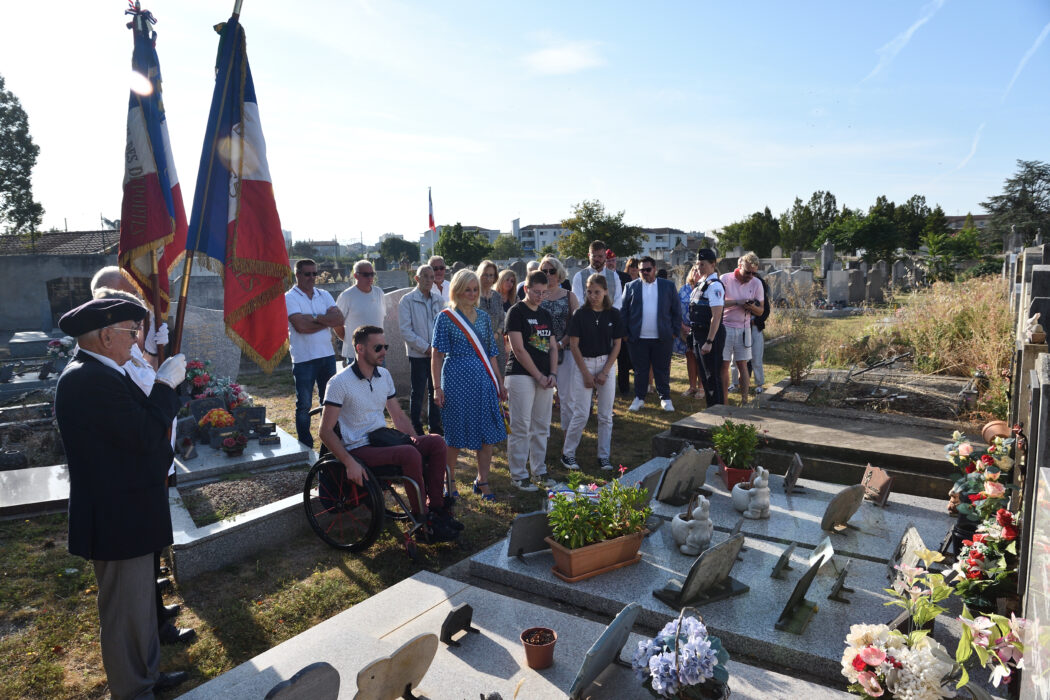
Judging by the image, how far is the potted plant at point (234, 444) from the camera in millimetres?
5371

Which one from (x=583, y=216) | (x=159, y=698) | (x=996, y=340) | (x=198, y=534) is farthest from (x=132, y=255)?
(x=583, y=216)

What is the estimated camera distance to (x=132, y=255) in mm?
4535

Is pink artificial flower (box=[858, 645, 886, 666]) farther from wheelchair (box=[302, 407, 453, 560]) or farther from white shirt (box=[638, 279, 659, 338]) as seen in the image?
white shirt (box=[638, 279, 659, 338])

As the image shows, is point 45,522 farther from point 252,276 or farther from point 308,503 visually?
point 252,276

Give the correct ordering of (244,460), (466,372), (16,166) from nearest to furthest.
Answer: (466,372)
(244,460)
(16,166)

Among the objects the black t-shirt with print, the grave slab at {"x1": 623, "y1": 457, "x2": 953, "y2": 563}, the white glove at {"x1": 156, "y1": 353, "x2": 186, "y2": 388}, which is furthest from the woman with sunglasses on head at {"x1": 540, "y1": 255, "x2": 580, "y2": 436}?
the white glove at {"x1": 156, "y1": 353, "x2": 186, "y2": 388}

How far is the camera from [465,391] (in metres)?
4.95

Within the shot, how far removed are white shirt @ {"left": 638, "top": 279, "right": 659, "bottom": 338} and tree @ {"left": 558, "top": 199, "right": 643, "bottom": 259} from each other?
33957mm

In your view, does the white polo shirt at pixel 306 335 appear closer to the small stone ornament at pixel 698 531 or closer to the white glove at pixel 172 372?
the white glove at pixel 172 372

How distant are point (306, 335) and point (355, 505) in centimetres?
242

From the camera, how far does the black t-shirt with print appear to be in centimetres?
531

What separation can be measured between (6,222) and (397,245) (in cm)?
4547

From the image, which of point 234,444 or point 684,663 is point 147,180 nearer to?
point 234,444

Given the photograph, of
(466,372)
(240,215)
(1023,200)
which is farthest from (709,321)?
(1023,200)
